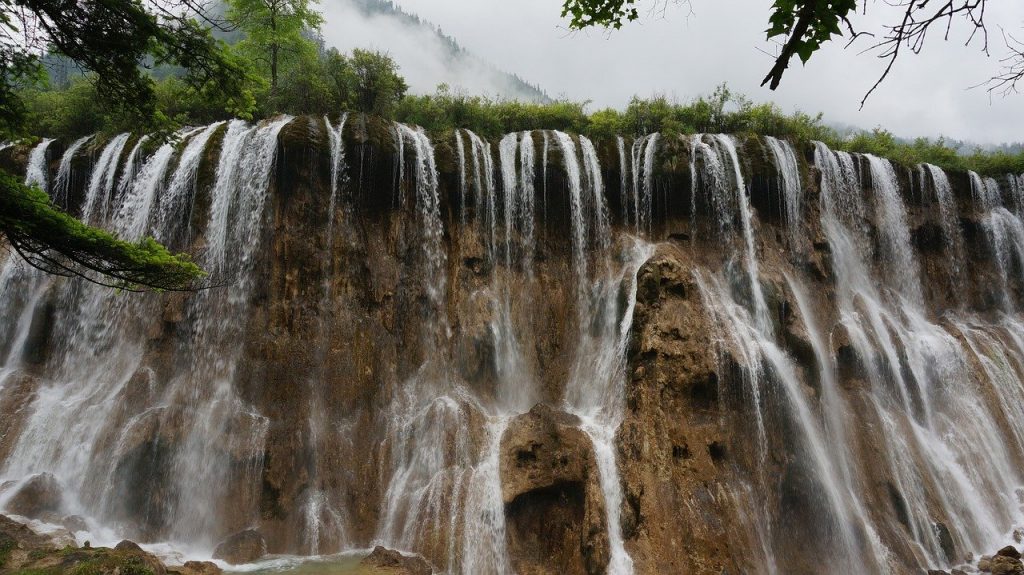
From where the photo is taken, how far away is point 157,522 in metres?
10.9

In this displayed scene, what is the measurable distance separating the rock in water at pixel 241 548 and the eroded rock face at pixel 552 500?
200 inches

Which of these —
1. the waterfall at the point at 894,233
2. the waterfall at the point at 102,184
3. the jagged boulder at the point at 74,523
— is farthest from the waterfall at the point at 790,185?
the jagged boulder at the point at 74,523

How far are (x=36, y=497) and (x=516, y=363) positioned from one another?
1098cm

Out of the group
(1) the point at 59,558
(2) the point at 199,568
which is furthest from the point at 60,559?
(2) the point at 199,568

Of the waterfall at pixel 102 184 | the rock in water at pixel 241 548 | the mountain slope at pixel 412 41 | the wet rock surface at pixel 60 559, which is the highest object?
the mountain slope at pixel 412 41

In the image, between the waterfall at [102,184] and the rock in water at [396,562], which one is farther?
the waterfall at [102,184]

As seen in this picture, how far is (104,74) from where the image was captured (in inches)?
209

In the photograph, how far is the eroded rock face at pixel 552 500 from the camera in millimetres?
10008

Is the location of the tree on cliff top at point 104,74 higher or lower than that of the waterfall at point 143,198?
lower

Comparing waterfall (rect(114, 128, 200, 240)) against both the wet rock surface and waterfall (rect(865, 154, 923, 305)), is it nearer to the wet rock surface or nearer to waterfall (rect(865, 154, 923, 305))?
the wet rock surface

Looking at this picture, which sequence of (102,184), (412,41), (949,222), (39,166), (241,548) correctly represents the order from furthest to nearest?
(412,41), (949,222), (39,166), (102,184), (241,548)

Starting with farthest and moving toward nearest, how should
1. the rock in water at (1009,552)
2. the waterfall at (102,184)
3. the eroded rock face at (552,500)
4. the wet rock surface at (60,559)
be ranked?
the waterfall at (102,184) < the rock in water at (1009,552) < the eroded rock face at (552,500) < the wet rock surface at (60,559)

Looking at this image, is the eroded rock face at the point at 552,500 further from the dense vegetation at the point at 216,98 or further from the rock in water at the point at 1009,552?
the rock in water at the point at 1009,552

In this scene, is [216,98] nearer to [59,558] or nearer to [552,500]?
[59,558]
